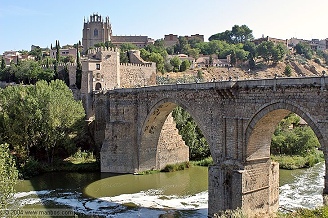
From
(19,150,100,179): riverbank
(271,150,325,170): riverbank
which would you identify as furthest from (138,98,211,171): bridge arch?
(271,150,325,170): riverbank

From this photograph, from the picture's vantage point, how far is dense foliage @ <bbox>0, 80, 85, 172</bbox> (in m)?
29.8

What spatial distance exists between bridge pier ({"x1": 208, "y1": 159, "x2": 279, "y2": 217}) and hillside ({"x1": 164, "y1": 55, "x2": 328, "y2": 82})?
146 ft

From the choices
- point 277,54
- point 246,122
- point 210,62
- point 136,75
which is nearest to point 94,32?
point 210,62

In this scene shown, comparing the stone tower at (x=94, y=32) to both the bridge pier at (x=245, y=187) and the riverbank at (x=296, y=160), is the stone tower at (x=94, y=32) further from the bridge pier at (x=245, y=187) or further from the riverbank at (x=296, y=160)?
the bridge pier at (x=245, y=187)

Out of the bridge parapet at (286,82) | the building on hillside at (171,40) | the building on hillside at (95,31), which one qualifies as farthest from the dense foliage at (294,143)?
the building on hillside at (171,40)

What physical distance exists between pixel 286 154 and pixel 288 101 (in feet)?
62.5

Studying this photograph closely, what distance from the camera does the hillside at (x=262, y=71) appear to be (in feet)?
223

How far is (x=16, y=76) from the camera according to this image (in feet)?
161

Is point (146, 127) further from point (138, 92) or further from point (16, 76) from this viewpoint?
point (16, 76)

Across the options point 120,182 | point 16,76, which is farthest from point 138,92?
point 16,76

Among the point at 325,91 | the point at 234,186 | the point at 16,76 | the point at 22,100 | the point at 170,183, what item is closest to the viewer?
the point at 325,91

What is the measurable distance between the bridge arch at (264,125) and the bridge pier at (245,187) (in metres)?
0.55

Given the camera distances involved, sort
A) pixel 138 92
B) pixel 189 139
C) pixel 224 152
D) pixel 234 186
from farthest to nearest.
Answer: pixel 189 139
pixel 138 92
pixel 224 152
pixel 234 186

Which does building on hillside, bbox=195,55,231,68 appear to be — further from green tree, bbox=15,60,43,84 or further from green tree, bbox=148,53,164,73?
green tree, bbox=15,60,43,84
